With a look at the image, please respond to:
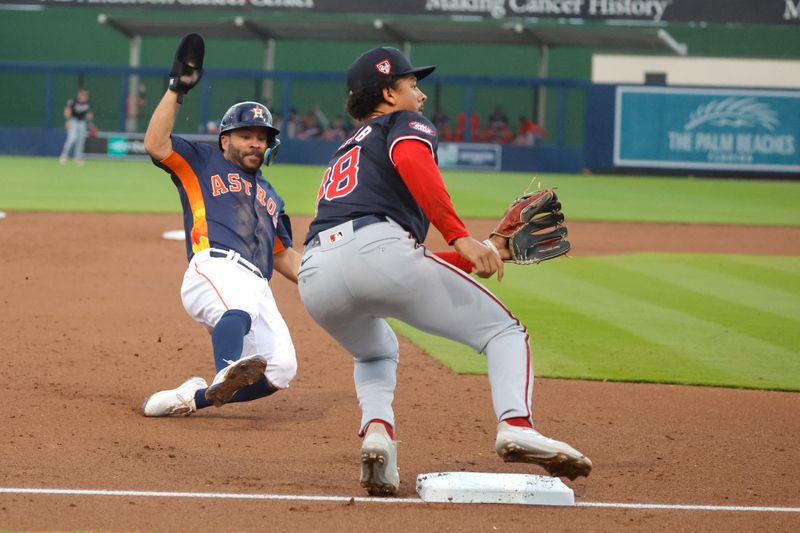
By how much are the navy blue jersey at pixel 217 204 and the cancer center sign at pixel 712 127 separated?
23.3 m

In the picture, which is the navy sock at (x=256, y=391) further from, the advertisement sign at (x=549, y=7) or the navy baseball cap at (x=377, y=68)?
the advertisement sign at (x=549, y=7)

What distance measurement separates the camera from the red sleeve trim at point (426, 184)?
4.28 meters

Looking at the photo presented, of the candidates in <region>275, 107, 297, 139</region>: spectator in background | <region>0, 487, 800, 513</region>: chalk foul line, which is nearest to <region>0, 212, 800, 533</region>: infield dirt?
<region>0, 487, 800, 513</region>: chalk foul line

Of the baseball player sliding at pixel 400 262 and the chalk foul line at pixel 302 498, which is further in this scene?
the chalk foul line at pixel 302 498

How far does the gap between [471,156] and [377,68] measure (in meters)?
25.2

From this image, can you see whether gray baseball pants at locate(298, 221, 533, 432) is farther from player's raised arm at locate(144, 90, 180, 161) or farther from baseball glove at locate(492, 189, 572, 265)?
player's raised arm at locate(144, 90, 180, 161)

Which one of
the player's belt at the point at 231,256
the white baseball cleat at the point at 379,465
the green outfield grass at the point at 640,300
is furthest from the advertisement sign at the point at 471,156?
the white baseball cleat at the point at 379,465

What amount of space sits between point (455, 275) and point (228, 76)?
1026 inches

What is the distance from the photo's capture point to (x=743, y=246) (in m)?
14.6

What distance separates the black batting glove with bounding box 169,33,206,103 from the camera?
5.57m

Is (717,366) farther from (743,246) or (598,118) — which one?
(598,118)

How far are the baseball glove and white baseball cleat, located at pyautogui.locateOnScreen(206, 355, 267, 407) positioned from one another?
1226 mm

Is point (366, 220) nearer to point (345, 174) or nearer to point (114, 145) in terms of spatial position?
point (345, 174)

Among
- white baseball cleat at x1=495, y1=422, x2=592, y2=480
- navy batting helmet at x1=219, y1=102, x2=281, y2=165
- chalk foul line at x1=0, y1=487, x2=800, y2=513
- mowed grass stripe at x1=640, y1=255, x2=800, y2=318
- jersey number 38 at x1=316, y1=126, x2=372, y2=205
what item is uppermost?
navy batting helmet at x1=219, y1=102, x2=281, y2=165
